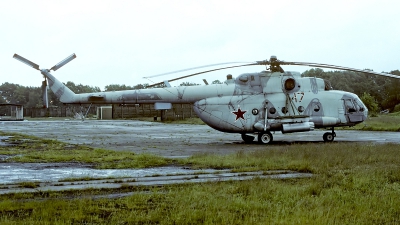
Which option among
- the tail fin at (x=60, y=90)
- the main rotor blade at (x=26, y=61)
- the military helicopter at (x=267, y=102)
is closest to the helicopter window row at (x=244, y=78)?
the military helicopter at (x=267, y=102)

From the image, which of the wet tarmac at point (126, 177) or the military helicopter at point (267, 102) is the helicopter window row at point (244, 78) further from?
the wet tarmac at point (126, 177)

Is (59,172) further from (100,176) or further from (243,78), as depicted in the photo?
(243,78)

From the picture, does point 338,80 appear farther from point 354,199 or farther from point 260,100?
point 354,199

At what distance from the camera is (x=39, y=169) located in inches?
540

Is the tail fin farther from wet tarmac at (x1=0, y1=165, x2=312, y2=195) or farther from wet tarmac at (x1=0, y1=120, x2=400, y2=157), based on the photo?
wet tarmac at (x1=0, y1=165, x2=312, y2=195)

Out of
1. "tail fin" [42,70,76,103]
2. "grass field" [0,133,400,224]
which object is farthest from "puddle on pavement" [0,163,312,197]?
"tail fin" [42,70,76,103]

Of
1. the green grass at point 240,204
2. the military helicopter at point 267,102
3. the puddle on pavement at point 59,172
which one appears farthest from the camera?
the military helicopter at point 267,102

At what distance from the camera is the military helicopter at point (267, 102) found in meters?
24.7

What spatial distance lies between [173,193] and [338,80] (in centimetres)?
9826

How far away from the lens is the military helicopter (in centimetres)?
2467

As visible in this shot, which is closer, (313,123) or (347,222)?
(347,222)

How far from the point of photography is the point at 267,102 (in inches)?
973

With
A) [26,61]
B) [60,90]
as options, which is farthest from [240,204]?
[26,61]

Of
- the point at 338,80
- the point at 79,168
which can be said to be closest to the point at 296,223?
the point at 79,168
